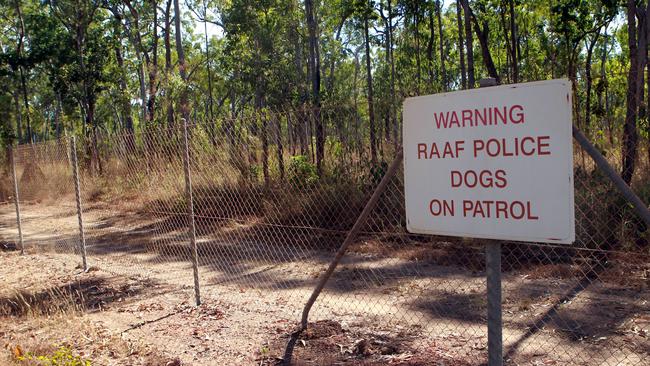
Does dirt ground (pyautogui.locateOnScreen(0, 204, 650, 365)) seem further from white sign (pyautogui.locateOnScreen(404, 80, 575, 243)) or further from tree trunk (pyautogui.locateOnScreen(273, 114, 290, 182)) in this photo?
white sign (pyautogui.locateOnScreen(404, 80, 575, 243))

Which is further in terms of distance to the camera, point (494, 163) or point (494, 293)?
point (494, 293)

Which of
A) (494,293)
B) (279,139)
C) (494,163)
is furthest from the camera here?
(279,139)

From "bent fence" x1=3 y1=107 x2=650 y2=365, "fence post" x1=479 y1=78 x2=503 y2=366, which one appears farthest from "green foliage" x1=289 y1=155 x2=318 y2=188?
"fence post" x1=479 y1=78 x2=503 y2=366

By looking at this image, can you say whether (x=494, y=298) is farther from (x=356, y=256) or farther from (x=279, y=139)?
(x=356, y=256)

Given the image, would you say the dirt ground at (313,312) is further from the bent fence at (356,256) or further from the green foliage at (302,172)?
the green foliage at (302,172)

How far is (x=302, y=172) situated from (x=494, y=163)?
12.6 feet

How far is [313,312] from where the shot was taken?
5828 millimetres

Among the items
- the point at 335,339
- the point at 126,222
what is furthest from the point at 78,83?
the point at 335,339

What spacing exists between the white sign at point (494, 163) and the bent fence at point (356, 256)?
0.99 meters

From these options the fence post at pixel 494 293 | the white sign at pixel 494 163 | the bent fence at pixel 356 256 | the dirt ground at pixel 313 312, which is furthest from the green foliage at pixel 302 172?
the fence post at pixel 494 293

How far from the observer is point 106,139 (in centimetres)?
955

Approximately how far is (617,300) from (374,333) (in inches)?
106

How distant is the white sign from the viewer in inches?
102

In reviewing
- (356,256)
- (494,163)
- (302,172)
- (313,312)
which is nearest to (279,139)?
(302,172)
